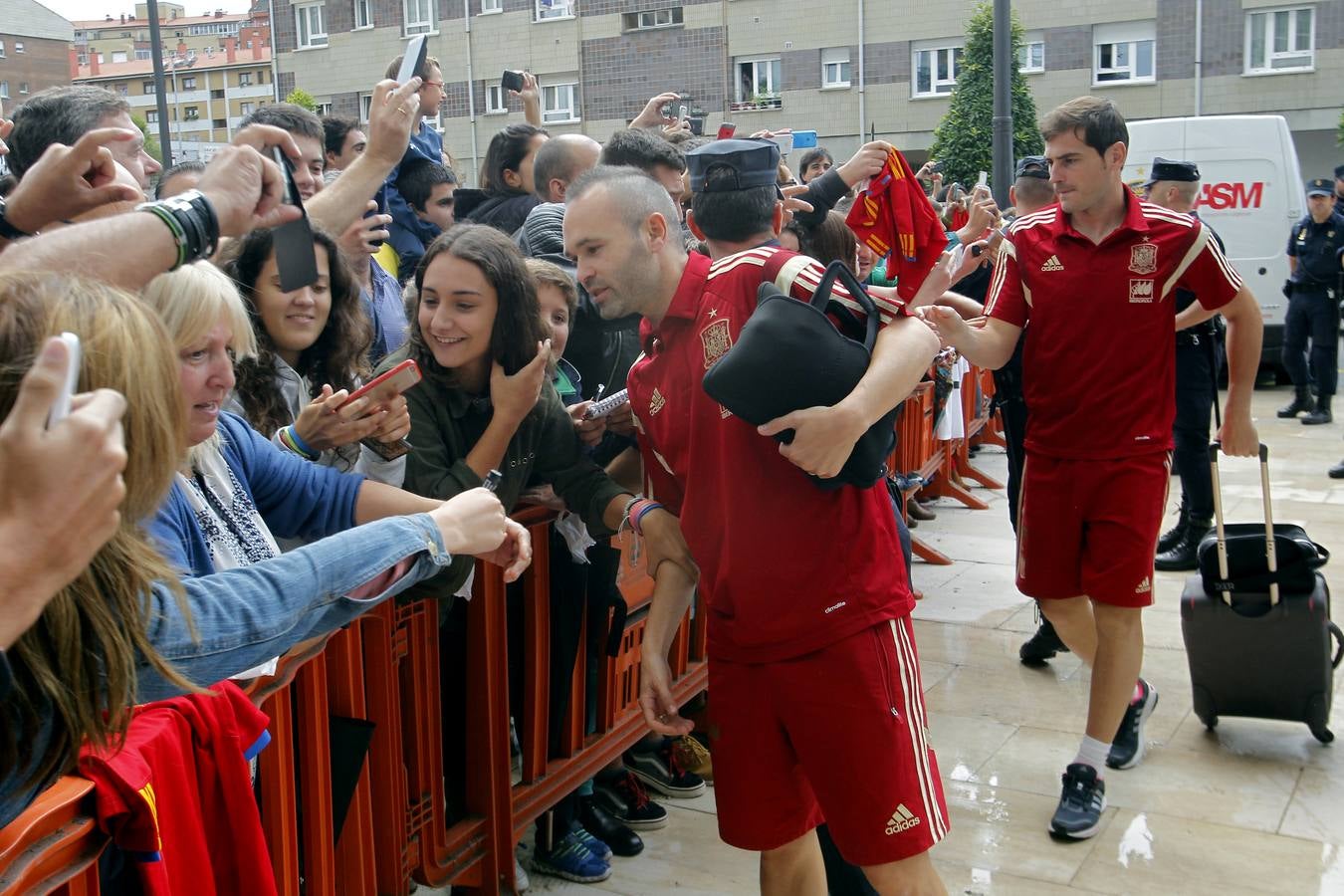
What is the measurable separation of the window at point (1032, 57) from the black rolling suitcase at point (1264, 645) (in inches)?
1101

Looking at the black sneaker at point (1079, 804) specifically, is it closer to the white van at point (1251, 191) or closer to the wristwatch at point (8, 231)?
the wristwatch at point (8, 231)

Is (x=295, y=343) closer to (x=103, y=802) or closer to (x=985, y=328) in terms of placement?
(x=103, y=802)

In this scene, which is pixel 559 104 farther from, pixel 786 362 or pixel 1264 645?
pixel 786 362

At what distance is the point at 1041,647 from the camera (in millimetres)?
5750

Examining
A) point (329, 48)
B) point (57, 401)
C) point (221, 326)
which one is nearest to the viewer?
point (57, 401)

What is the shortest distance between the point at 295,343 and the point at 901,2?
1218 inches

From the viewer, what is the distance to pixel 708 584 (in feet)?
9.48

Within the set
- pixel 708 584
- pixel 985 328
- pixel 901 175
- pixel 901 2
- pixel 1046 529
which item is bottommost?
pixel 1046 529

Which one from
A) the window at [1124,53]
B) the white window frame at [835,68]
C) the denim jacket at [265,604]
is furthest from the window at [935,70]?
the denim jacket at [265,604]

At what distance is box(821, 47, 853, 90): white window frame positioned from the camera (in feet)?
106

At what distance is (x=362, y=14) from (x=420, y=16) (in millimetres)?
2534

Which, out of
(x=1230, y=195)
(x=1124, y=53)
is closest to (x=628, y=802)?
(x=1230, y=195)

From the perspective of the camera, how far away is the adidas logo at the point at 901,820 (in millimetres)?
2699

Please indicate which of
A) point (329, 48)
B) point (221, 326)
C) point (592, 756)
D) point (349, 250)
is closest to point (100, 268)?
point (221, 326)
